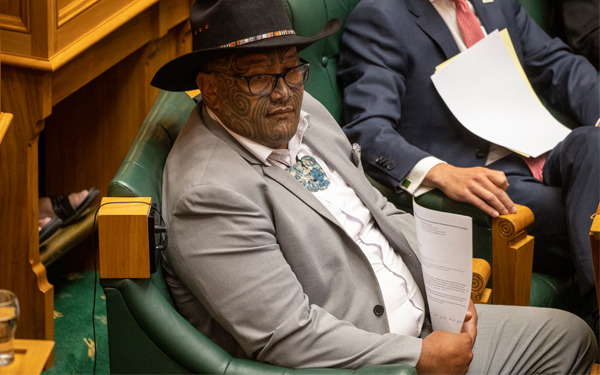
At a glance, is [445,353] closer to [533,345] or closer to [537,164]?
[533,345]

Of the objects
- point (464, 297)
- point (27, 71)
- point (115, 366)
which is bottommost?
point (115, 366)

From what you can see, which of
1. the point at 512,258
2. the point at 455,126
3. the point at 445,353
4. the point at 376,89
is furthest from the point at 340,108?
the point at 445,353

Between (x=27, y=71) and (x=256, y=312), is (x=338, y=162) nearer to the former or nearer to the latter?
(x=256, y=312)

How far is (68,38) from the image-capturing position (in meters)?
2.27

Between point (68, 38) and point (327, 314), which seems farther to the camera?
point (68, 38)

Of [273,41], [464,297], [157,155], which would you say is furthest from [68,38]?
[464,297]

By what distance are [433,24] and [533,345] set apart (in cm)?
118

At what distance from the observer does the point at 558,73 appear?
113 inches

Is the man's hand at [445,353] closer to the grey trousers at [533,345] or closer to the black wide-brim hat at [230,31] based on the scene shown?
the grey trousers at [533,345]

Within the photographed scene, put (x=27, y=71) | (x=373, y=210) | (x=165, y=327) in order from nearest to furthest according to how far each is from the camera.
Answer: (x=165, y=327) < (x=373, y=210) < (x=27, y=71)

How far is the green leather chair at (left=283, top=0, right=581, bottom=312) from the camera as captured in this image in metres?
2.30

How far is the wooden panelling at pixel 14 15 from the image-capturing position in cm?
209

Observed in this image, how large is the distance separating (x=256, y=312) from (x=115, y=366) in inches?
12.2

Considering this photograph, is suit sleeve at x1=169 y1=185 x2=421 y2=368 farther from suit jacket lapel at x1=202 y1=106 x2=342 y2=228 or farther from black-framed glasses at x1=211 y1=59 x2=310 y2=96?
black-framed glasses at x1=211 y1=59 x2=310 y2=96
